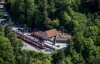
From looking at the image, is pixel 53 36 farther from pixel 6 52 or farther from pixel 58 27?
pixel 6 52

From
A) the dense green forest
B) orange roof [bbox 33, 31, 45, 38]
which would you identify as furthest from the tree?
orange roof [bbox 33, 31, 45, 38]

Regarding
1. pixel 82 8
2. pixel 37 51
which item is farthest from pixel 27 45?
pixel 82 8

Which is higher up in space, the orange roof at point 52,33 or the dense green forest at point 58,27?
the dense green forest at point 58,27

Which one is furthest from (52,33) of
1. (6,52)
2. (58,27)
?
(6,52)

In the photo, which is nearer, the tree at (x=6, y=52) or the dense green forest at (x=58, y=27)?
the tree at (x=6, y=52)

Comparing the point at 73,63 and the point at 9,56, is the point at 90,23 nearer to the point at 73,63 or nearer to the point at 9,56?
the point at 73,63

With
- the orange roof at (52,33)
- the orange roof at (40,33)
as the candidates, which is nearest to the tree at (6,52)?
the orange roof at (40,33)

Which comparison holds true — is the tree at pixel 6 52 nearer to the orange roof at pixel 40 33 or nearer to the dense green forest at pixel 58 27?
the dense green forest at pixel 58 27

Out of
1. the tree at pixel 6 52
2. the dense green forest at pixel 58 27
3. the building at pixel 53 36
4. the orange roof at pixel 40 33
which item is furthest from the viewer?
the orange roof at pixel 40 33

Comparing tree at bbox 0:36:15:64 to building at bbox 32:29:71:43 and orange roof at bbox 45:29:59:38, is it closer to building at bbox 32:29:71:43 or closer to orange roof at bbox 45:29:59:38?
building at bbox 32:29:71:43
